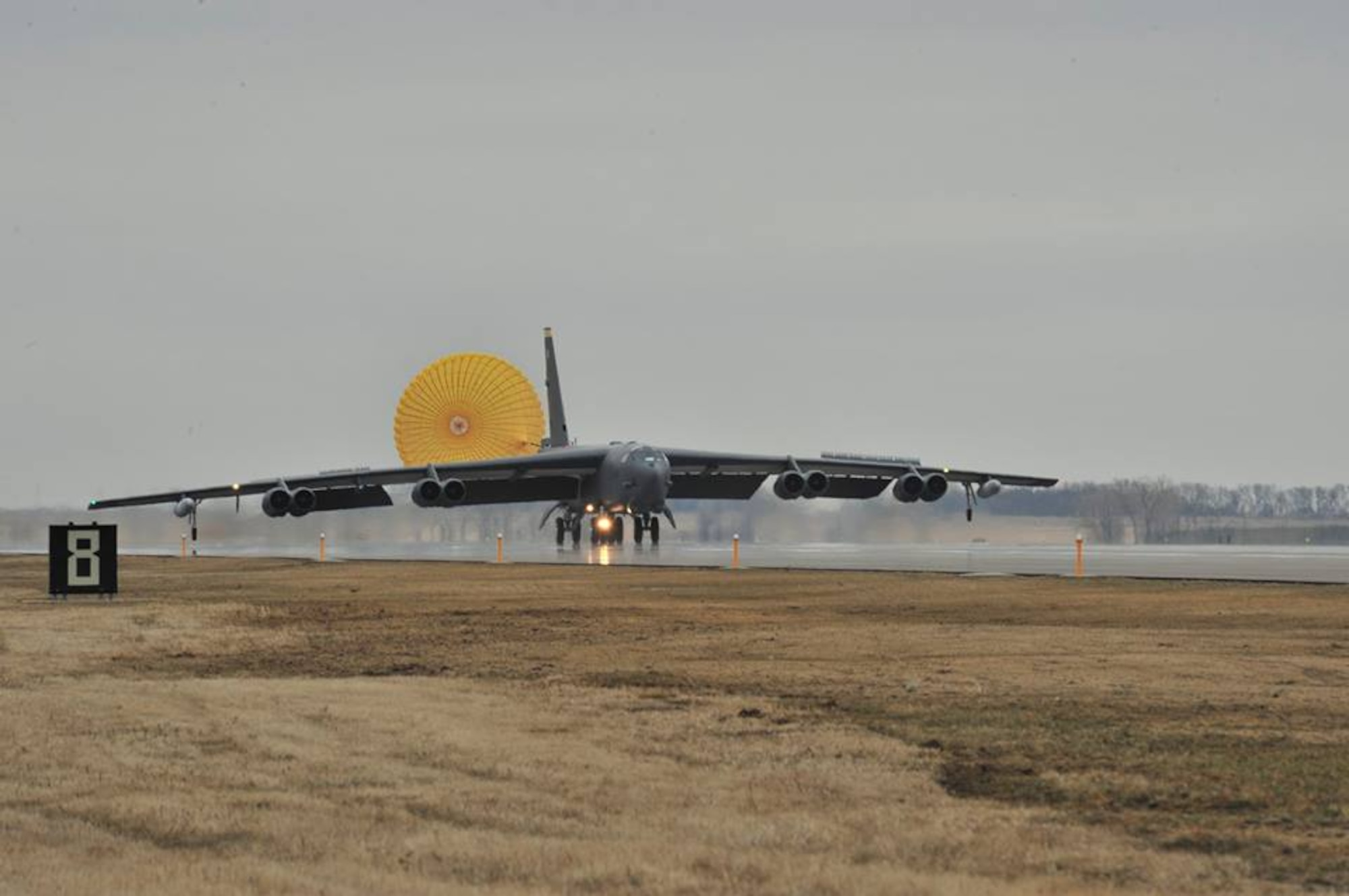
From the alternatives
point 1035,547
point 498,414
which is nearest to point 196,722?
point 498,414

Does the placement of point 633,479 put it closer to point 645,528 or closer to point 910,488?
point 645,528

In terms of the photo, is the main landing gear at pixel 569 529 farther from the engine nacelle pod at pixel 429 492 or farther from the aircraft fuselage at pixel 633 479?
the engine nacelle pod at pixel 429 492

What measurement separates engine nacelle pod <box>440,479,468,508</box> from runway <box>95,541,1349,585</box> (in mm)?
1923

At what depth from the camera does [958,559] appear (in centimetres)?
5256

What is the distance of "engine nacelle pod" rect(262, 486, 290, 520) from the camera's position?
5700 centimetres

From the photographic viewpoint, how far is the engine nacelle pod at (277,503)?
187 feet

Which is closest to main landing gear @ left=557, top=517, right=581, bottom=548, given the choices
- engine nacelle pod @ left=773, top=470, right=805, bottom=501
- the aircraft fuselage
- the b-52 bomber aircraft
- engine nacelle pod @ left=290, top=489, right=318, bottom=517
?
the b-52 bomber aircraft

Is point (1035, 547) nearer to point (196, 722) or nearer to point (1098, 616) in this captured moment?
point (1098, 616)

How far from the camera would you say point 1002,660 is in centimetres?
1952

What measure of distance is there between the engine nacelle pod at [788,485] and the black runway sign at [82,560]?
3212 centimetres

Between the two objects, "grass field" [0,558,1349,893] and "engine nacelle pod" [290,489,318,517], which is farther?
"engine nacelle pod" [290,489,318,517]

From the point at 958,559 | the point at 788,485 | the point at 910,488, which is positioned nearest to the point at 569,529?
the point at 788,485

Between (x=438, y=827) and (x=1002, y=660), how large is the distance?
10.8 m

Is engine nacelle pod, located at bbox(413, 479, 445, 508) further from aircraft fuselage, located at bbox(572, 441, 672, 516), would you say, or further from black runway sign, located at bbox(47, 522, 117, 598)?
black runway sign, located at bbox(47, 522, 117, 598)
